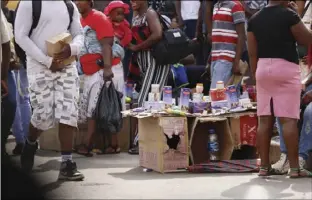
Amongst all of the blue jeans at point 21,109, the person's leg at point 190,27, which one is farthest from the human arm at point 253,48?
the person's leg at point 190,27

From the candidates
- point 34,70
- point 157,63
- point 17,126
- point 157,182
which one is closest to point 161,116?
point 157,182

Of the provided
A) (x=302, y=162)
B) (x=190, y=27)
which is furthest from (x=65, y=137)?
(x=190, y=27)

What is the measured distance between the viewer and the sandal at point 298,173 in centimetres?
723

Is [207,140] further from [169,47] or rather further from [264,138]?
[169,47]

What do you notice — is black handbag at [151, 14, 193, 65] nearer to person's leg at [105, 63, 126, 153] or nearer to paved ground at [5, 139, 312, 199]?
person's leg at [105, 63, 126, 153]

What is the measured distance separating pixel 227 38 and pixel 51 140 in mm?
2773

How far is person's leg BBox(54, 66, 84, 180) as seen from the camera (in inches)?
282

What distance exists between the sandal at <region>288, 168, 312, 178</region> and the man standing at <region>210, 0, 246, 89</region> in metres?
2.16

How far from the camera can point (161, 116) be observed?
7789 millimetres

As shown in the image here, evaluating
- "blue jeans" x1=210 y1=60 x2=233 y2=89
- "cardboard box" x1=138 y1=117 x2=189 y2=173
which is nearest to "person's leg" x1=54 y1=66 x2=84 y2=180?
"cardboard box" x1=138 y1=117 x2=189 y2=173

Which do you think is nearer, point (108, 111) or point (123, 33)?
point (108, 111)

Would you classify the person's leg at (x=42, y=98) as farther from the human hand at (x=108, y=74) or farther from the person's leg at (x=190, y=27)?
the person's leg at (x=190, y=27)

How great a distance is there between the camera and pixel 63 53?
23.4 feet

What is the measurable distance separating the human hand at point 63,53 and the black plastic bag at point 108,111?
244 centimetres
